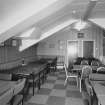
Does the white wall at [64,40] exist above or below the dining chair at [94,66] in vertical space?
above

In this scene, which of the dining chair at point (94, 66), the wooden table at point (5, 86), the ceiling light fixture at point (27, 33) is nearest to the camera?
the wooden table at point (5, 86)

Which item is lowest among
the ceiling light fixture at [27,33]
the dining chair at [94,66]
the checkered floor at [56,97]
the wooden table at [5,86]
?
the checkered floor at [56,97]

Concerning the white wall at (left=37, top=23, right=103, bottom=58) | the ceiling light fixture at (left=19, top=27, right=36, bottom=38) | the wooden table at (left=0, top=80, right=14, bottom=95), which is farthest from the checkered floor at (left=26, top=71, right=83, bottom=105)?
the white wall at (left=37, top=23, right=103, bottom=58)

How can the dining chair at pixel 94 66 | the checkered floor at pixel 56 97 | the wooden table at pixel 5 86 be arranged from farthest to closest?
1. the dining chair at pixel 94 66
2. the checkered floor at pixel 56 97
3. the wooden table at pixel 5 86

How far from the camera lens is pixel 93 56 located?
7434 mm

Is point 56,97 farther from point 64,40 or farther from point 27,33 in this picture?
point 64,40

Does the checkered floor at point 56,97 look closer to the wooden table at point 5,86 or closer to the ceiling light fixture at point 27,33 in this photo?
the wooden table at point 5,86

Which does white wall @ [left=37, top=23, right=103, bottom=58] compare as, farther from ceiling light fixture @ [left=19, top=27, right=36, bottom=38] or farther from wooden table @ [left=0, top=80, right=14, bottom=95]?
wooden table @ [left=0, top=80, right=14, bottom=95]

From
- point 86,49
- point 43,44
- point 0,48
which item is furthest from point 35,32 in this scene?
point 86,49

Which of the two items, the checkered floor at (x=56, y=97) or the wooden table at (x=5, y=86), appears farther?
the checkered floor at (x=56, y=97)

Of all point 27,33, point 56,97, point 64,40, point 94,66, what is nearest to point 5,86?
point 56,97

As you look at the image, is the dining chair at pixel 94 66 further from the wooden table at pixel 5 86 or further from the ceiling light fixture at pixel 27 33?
the wooden table at pixel 5 86

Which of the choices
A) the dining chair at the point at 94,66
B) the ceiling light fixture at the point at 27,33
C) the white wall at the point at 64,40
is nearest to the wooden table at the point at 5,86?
the ceiling light fixture at the point at 27,33

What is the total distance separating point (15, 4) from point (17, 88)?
1.45 m
